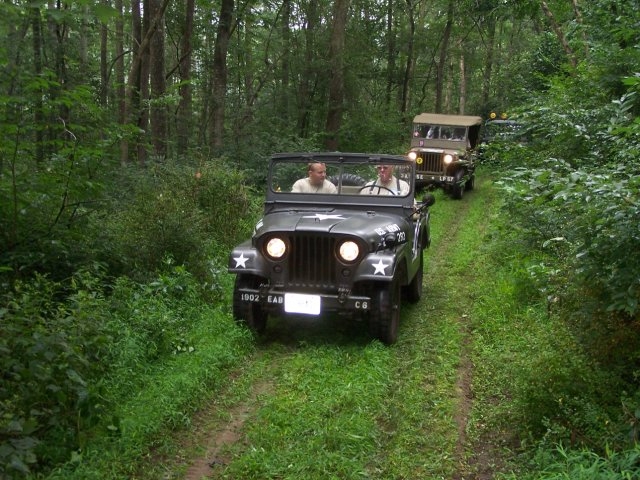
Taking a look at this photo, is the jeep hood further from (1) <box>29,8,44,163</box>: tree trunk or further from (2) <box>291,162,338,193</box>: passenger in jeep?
(1) <box>29,8,44,163</box>: tree trunk

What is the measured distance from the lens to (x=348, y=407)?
4.61 metres

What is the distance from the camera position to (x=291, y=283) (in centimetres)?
578

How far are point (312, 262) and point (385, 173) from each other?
1.82m

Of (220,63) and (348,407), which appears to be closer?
(348,407)

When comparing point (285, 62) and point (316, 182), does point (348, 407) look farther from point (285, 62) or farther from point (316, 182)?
point (285, 62)

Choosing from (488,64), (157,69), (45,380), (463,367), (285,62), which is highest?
(488,64)

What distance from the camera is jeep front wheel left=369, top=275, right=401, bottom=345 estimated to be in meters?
5.66

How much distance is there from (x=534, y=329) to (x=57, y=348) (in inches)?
162

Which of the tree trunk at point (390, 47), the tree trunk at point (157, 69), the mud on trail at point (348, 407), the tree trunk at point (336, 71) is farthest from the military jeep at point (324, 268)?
the tree trunk at point (390, 47)

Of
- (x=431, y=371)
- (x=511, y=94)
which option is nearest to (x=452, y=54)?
(x=511, y=94)

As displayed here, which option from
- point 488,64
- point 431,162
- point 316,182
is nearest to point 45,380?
point 316,182

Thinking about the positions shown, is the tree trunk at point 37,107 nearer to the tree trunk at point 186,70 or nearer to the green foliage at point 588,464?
the green foliage at point 588,464

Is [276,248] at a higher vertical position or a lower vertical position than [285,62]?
lower

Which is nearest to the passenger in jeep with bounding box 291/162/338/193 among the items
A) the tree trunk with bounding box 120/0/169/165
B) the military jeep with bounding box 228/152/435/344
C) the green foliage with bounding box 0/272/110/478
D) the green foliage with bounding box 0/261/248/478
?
the military jeep with bounding box 228/152/435/344
